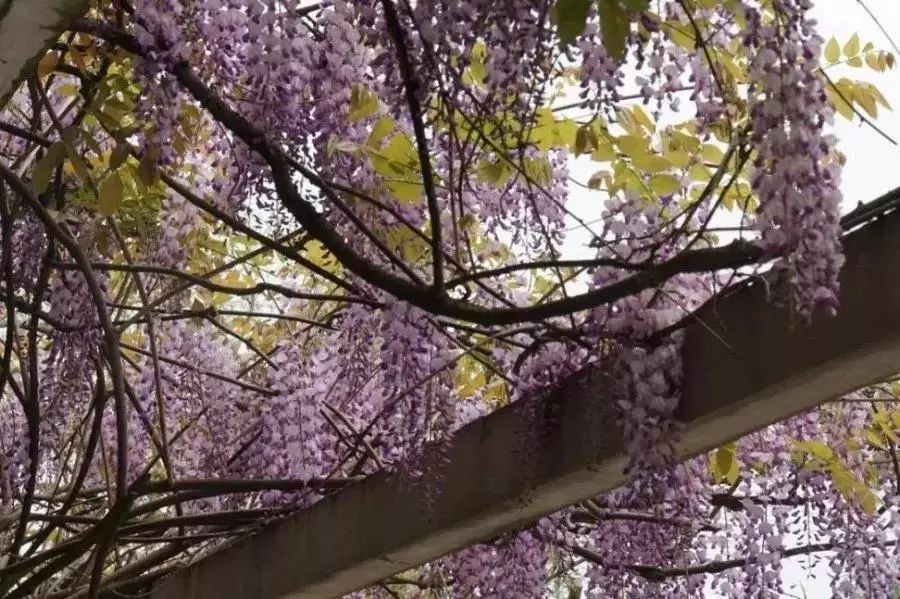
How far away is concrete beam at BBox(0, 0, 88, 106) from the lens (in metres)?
1.04

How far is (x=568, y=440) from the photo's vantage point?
1538mm

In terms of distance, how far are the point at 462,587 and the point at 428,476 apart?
2.11ft

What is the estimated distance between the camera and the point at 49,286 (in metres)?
2.29

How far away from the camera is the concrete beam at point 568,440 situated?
3.76 feet

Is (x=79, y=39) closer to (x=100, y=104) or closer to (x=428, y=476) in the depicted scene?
(x=100, y=104)

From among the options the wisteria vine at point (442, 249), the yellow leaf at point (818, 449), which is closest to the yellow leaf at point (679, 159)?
the wisteria vine at point (442, 249)

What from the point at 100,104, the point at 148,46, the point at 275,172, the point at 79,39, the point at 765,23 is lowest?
the point at 765,23

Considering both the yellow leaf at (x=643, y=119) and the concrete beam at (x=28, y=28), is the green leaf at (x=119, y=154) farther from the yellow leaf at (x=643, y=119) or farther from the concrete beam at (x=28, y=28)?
the yellow leaf at (x=643, y=119)

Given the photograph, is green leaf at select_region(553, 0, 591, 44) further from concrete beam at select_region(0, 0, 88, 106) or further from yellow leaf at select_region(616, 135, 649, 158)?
yellow leaf at select_region(616, 135, 649, 158)

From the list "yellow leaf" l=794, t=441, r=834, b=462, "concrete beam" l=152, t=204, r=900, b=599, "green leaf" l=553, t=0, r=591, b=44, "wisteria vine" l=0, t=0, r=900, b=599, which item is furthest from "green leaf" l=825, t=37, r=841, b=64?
"green leaf" l=553, t=0, r=591, b=44

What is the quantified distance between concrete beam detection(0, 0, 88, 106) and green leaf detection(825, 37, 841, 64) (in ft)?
3.43

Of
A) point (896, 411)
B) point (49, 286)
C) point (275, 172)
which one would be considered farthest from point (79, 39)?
point (896, 411)

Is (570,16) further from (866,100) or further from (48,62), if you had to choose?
(48,62)

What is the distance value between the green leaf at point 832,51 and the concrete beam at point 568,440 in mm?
548
